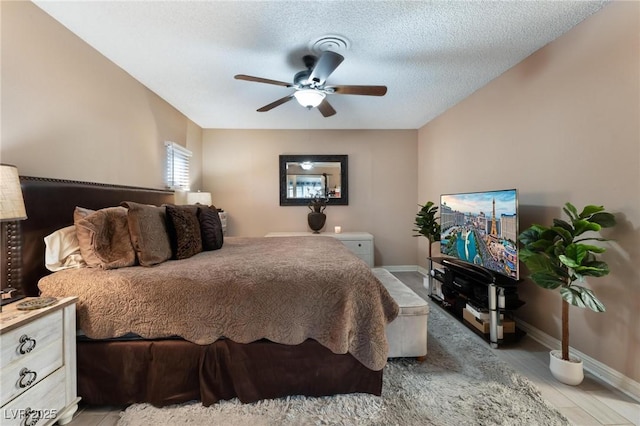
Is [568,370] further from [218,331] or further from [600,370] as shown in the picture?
[218,331]

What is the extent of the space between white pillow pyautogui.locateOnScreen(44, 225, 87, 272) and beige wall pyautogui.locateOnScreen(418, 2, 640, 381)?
3.55 meters

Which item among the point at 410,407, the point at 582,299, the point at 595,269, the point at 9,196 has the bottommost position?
the point at 410,407

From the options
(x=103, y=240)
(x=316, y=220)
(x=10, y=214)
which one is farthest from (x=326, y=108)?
(x=10, y=214)

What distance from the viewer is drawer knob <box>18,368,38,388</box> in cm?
122

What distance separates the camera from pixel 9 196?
4.36 ft

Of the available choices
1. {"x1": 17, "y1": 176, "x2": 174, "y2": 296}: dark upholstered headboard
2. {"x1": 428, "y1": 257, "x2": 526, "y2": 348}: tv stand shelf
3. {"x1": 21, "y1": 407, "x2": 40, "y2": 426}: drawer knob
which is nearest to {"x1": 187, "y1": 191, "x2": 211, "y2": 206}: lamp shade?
{"x1": 17, "y1": 176, "x2": 174, "y2": 296}: dark upholstered headboard

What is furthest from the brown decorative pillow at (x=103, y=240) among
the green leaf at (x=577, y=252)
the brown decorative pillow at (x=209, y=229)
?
the green leaf at (x=577, y=252)

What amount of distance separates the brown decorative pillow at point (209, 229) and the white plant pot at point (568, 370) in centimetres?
281

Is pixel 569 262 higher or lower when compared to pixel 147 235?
lower

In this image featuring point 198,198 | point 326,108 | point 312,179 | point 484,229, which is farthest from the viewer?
point 312,179

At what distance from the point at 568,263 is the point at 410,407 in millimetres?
1306

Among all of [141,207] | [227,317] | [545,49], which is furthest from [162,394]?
[545,49]

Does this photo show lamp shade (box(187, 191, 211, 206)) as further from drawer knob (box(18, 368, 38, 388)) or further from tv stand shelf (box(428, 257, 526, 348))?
tv stand shelf (box(428, 257, 526, 348))

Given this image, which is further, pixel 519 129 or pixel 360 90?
pixel 519 129
